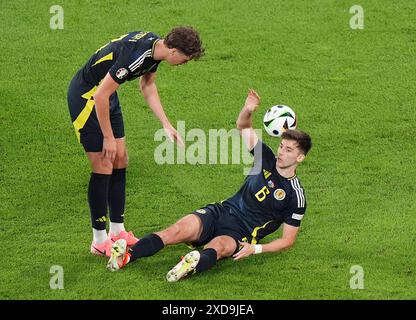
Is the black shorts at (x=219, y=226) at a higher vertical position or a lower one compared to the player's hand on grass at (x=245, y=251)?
higher

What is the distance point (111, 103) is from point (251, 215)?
65.6 inches

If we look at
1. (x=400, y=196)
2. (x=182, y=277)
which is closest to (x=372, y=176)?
(x=400, y=196)

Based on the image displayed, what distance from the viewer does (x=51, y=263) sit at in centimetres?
991

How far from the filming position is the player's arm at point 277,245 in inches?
378

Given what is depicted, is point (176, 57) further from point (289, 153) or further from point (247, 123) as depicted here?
point (289, 153)

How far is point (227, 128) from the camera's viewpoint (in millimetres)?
12961

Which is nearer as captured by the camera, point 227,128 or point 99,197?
point 99,197

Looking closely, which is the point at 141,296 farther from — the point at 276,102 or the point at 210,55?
the point at 210,55

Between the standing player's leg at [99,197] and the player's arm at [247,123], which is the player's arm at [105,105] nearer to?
the standing player's leg at [99,197]

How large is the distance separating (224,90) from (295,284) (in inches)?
189

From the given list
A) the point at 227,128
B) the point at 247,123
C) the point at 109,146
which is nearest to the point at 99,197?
the point at 109,146

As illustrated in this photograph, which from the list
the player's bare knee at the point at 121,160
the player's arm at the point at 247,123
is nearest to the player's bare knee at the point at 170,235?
the player's bare knee at the point at 121,160

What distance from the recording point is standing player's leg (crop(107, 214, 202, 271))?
31.2 feet

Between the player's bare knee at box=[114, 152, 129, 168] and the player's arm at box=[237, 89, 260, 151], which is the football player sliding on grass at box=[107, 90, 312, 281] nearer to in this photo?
the player's arm at box=[237, 89, 260, 151]
